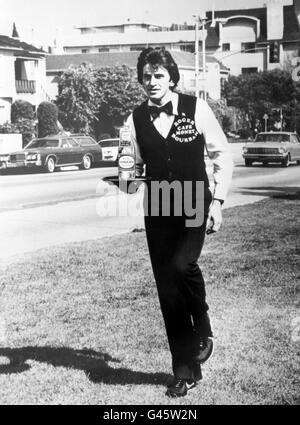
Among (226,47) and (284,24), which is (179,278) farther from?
(226,47)

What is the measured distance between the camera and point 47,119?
2878 centimetres

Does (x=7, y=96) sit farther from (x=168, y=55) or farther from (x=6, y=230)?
(x=168, y=55)

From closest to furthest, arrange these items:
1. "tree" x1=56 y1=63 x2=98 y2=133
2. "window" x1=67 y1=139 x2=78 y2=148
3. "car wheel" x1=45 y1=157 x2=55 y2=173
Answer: "car wheel" x1=45 y1=157 x2=55 y2=173 < "window" x1=67 y1=139 x2=78 y2=148 < "tree" x1=56 y1=63 x2=98 y2=133

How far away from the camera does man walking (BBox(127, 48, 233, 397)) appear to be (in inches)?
147

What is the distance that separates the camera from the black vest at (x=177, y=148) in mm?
3742

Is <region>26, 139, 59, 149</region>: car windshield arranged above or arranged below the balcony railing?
below

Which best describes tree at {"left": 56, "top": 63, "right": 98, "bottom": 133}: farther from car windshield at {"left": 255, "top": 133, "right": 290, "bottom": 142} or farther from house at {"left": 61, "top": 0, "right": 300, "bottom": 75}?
car windshield at {"left": 255, "top": 133, "right": 290, "bottom": 142}

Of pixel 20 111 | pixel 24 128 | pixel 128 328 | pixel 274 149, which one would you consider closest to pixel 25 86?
pixel 20 111

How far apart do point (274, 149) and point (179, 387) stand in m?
21.2

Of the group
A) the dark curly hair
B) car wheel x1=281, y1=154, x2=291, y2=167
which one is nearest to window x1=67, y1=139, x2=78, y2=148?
car wheel x1=281, y1=154, x2=291, y2=167

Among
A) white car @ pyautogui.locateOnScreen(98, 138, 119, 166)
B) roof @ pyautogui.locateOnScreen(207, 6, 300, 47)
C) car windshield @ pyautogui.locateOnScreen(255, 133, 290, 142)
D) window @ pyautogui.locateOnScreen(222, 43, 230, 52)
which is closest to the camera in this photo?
roof @ pyautogui.locateOnScreen(207, 6, 300, 47)

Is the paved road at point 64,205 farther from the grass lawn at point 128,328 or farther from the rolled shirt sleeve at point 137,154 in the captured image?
the rolled shirt sleeve at point 137,154

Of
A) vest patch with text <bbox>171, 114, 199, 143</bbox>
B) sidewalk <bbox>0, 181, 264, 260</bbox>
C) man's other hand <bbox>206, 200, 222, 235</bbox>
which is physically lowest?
sidewalk <bbox>0, 181, 264, 260</bbox>

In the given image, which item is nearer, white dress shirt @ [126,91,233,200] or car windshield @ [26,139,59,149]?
white dress shirt @ [126,91,233,200]
